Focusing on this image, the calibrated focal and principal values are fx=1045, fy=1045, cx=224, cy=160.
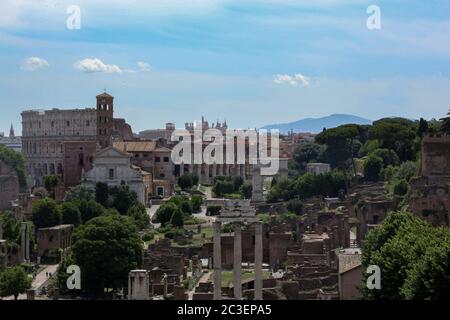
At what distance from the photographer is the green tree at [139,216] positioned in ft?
171

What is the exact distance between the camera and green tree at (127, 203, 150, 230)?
171ft

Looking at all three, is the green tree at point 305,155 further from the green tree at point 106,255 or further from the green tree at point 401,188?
the green tree at point 106,255

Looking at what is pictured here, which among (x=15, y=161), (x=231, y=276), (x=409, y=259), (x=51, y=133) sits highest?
(x=51, y=133)

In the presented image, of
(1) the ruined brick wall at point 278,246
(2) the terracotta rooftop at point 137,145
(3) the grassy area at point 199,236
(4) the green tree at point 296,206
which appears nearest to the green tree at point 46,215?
(3) the grassy area at point 199,236

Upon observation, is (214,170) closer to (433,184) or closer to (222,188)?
(222,188)

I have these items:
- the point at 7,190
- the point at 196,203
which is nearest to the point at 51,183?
the point at 7,190

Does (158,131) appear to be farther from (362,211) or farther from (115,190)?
(362,211)

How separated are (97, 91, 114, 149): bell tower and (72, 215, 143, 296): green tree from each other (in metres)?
36.7

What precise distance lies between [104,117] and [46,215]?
25.6 metres

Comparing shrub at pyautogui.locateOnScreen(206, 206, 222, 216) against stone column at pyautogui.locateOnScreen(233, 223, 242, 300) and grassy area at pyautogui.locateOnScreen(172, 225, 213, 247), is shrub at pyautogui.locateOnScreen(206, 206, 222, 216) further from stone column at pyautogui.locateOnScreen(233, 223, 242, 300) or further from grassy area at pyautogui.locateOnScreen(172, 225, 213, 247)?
stone column at pyautogui.locateOnScreen(233, 223, 242, 300)

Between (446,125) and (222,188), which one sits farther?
(222,188)

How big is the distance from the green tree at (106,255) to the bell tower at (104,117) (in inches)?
1446

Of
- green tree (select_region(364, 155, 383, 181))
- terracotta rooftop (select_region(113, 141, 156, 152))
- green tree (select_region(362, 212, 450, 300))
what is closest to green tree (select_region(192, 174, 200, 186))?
terracotta rooftop (select_region(113, 141, 156, 152))

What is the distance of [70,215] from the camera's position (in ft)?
164
